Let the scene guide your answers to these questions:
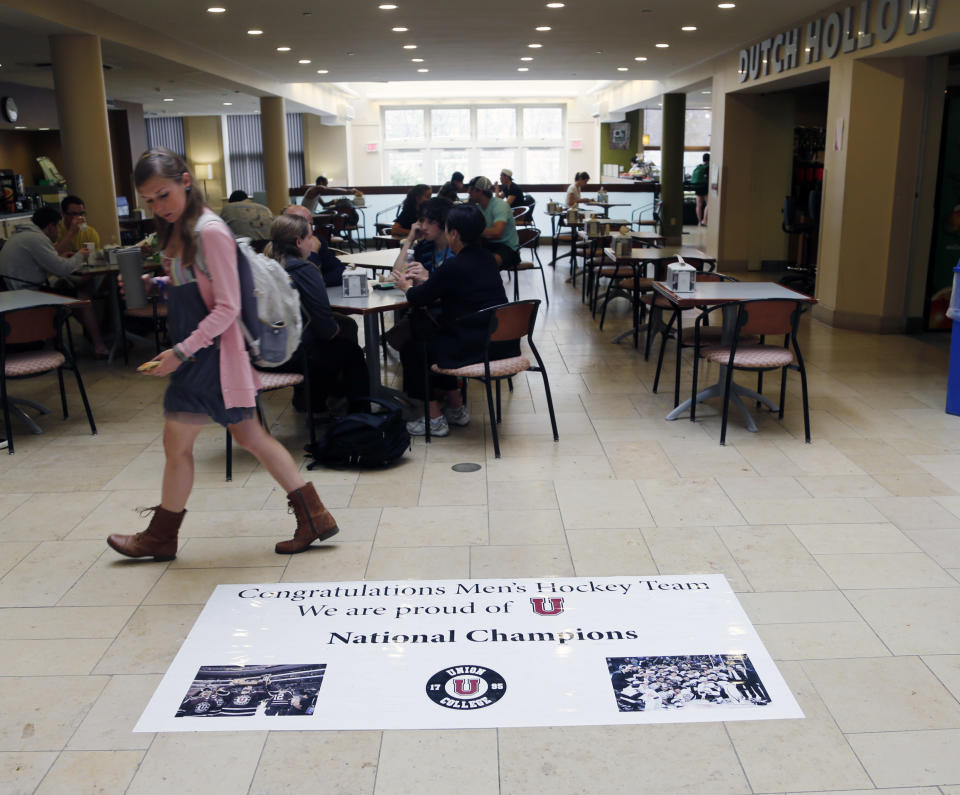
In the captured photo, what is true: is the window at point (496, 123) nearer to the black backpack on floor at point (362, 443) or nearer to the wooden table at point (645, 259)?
the wooden table at point (645, 259)

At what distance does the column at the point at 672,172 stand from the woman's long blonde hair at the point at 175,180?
1271 cm

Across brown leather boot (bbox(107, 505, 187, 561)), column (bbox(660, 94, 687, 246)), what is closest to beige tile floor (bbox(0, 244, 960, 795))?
brown leather boot (bbox(107, 505, 187, 561))

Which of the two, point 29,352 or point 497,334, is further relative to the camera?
point 29,352

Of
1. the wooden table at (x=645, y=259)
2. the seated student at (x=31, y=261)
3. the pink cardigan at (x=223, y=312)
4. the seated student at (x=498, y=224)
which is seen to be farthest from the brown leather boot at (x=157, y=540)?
the wooden table at (x=645, y=259)

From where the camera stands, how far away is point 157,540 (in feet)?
11.3

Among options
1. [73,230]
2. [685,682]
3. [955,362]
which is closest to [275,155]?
[73,230]

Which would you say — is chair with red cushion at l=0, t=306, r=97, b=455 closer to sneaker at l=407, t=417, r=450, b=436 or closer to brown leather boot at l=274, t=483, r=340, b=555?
sneaker at l=407, t=417, r=450, b=436

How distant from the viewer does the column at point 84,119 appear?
764 centimetres

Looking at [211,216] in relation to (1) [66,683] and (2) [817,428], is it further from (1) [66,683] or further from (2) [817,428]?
(2) [817,428]

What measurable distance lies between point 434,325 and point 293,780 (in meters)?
3.06

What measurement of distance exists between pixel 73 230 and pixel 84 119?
1.11 m

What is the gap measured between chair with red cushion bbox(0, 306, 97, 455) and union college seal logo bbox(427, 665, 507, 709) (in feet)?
10.7

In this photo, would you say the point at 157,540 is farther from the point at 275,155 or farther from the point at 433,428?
the point at 275,155

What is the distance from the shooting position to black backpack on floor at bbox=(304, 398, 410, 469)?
4.50 m
